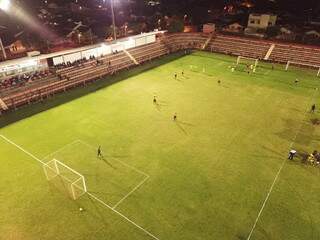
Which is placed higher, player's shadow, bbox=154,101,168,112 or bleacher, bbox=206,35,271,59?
bleacher, bbox=206,35,271,59

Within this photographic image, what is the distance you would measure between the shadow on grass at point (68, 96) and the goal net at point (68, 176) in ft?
38.7

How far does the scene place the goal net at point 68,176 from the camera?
65.4 ft

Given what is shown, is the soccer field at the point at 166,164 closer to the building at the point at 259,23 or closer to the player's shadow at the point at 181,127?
the player's shadow at the point at 181,127

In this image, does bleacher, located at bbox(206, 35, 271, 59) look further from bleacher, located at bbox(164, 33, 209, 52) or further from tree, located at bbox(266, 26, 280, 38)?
tree, located at bbox(266, 26, 280, 38)

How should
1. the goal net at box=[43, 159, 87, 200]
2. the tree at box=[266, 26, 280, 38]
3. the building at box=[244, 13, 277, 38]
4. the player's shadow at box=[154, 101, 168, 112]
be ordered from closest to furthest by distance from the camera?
the goal net at box=[43, 159, 87, 200], the player's shadow at box=[154, 101, 168, 112], the tree at box=[266, 26, 280, 38], the building at box=[244, 13, 277, 38]

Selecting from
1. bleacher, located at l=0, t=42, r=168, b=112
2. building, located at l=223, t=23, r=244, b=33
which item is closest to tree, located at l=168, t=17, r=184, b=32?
building, located at l=223, t=23, r=244, b=33

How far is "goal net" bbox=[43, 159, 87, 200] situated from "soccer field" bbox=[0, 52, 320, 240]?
0.50 meters

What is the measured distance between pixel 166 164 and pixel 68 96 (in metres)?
20.6

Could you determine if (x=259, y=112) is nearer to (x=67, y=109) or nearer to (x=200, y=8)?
(x=67, y=109)

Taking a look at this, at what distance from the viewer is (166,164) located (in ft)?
74.9

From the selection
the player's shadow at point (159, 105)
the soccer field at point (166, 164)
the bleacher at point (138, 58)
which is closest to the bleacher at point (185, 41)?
the bleacher at point (138, 58)

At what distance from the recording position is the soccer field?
1745 centimetres

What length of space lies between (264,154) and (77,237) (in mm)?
17388

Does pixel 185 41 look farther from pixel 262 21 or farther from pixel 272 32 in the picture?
pixel 262 21
